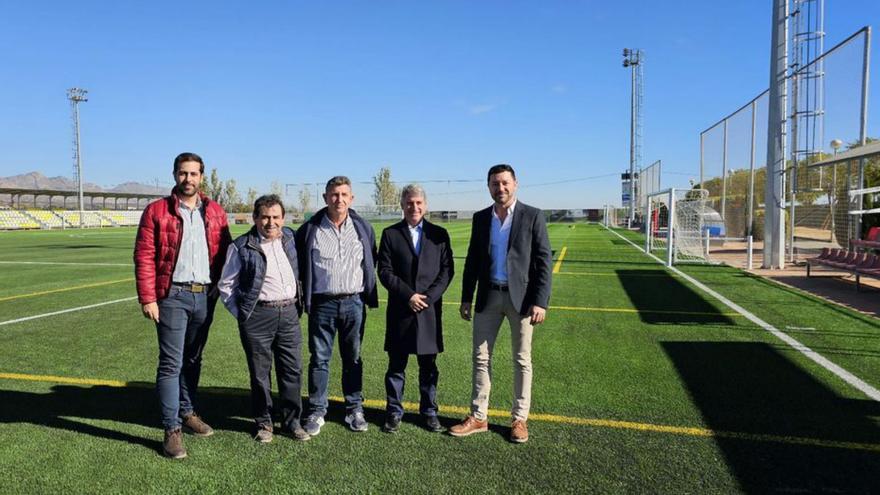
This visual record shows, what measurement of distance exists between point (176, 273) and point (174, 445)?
104 cm

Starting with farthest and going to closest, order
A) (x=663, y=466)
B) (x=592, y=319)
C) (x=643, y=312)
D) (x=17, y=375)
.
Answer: (x=643, y=312), (x=592, y=319), (x=17, y=375), (x=663, y=466)

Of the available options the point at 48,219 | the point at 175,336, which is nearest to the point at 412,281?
the point at 175,336

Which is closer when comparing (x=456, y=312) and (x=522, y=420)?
(x=522, y=420)

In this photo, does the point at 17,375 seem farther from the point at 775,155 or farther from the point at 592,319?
the point at 775,155

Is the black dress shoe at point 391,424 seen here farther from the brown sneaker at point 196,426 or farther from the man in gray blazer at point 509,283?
the brown sneaker at point 196,426

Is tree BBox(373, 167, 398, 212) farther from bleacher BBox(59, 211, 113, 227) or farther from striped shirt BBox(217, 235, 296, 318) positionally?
striped shirt BBox(217, 235, 296, 318)

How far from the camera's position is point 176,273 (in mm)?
3572

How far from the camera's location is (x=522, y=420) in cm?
375

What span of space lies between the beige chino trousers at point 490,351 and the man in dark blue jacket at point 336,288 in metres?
0.76

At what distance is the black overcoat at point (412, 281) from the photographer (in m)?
3.84

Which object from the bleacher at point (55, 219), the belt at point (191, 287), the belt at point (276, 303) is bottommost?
the belt at point (276, 303)

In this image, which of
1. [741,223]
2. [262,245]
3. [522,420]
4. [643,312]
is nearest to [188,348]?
[262,245]

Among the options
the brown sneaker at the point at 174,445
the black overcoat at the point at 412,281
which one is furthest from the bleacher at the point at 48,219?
the black overcoat at the point at 412,281

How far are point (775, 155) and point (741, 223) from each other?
1104 cm
